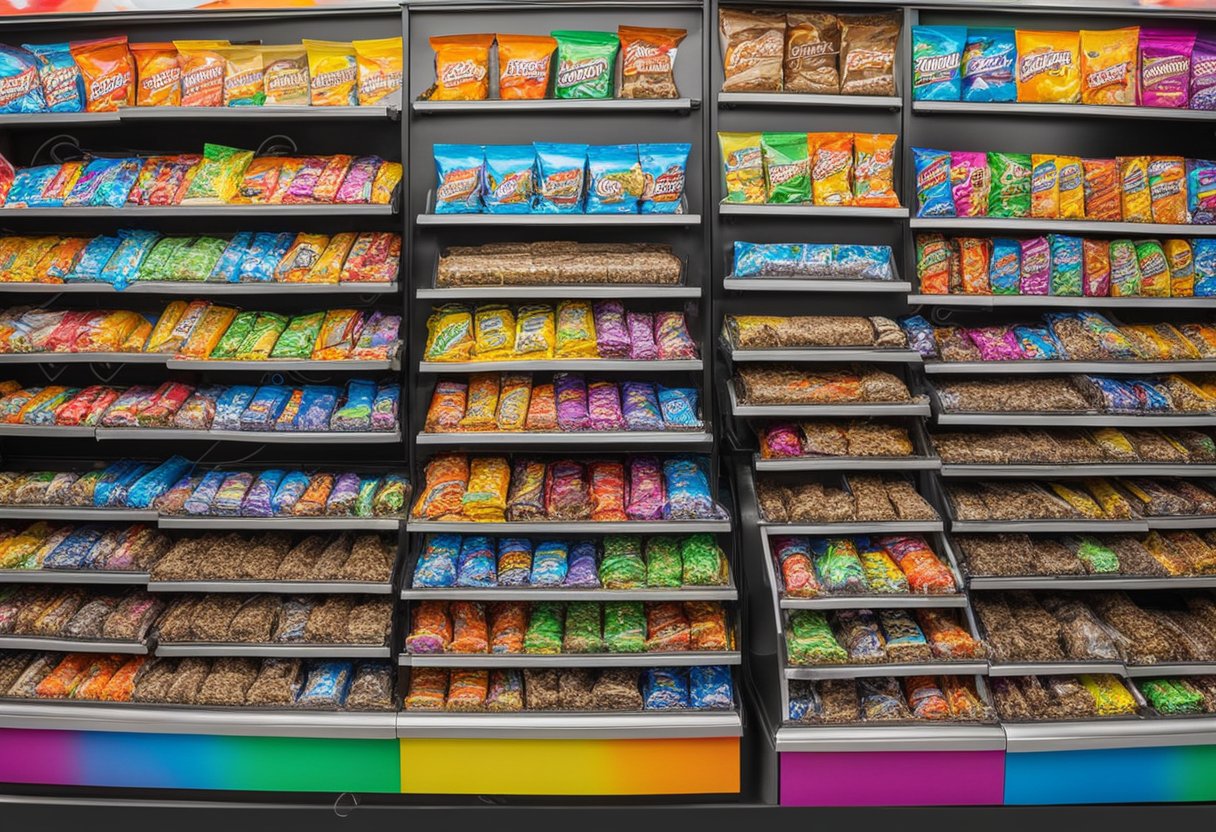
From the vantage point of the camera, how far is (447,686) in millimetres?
3104

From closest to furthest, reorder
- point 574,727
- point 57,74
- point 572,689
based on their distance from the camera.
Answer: point 574,727 < point 572,689 < point 57,74

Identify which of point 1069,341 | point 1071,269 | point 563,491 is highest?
point 1071,269

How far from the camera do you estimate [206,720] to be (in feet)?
9.78

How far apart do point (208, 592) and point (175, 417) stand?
2.17 feet

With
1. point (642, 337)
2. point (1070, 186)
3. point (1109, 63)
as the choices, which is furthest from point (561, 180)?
point (1109, 63)

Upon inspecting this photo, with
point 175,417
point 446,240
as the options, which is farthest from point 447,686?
point 446,240

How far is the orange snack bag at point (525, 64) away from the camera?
3072mm

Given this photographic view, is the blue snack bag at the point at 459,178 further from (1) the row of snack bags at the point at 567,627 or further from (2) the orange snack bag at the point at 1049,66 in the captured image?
(2) the orange snack bag at the point at 1049,66

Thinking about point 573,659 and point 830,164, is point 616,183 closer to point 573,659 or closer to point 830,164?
point 830,164

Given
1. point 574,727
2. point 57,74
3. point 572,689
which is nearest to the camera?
point 574,727

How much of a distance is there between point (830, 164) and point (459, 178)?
1.34m

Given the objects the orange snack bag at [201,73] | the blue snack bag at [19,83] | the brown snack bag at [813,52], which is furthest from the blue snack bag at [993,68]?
the blue snack bag at [19,83]

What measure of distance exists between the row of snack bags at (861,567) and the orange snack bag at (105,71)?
2970 millimetres

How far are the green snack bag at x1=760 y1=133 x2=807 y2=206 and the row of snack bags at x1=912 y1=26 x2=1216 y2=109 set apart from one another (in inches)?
18.9
